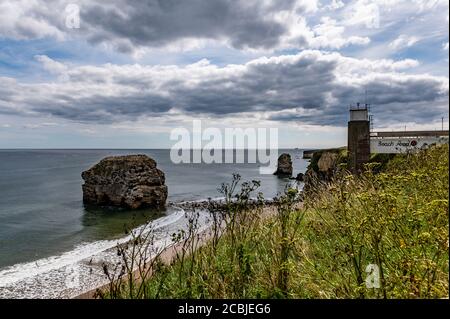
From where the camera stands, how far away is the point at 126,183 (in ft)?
121

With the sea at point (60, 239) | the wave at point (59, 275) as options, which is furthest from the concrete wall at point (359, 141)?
the wave at point (59, 275)

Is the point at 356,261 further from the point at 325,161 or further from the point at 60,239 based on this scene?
the point at 325,161

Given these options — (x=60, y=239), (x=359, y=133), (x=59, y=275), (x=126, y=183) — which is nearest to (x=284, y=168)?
(x=126, y=183)

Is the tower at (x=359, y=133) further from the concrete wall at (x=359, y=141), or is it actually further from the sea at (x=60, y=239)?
the sea at (x=60, y=239)

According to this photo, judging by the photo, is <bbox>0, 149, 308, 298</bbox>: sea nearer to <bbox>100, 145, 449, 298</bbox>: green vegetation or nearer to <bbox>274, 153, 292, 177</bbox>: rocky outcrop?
<bbox>100, 145, 449, 298</bbox>: green vegetation

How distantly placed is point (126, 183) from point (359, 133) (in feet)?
73.7

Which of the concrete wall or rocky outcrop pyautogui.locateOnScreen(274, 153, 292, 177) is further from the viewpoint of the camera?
rocky outcrop pyautogui.locateOnScreen(274, 153, 292, 177)

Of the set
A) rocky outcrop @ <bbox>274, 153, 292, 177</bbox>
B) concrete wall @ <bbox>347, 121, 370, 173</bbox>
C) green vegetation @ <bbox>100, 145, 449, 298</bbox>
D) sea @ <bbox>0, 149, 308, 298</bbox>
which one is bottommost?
sea @ <bbox>0, 149, 308, 298</bbox>

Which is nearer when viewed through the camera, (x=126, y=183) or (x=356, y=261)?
(x=356, y=261)

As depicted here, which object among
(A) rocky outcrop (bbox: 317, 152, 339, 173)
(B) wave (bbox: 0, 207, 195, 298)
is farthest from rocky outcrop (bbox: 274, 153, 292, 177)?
(B) wave (bbox: 0, 207, 195, 298)

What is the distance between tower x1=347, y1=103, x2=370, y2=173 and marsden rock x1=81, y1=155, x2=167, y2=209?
65.3 ft

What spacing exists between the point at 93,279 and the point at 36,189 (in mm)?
44154

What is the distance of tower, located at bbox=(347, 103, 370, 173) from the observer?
24.9 meters

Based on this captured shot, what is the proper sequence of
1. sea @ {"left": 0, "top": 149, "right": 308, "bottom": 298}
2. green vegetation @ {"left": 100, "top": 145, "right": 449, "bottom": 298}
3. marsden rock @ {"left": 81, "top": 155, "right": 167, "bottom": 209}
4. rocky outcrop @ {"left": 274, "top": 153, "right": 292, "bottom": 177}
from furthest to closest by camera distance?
rocky outcrop @ {"left": 274, "top": 153, "right": 292, "bottom": 177}
marsden rock @ {"left": 81, "top": 155, "right": 167, "bottom": 209}
sea @ {"left": 0, "top": 149, "right": 308, "bottom": 298}
green vegetation @ {"left": 100, "top": 145, "right": 449, "bottom": 298}
